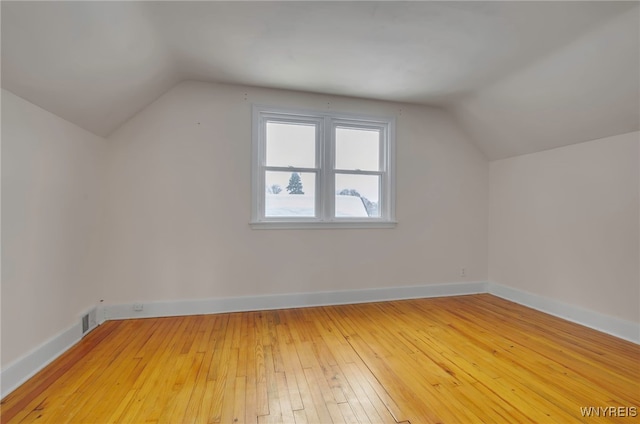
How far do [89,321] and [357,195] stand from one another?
10.2 ft

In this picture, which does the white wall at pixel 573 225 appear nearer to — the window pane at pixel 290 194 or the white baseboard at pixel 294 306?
the white baseboard at pixel 294 306

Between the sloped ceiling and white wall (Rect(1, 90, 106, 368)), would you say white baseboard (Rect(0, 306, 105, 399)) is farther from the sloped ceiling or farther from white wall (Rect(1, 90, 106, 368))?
the sloped ceiling

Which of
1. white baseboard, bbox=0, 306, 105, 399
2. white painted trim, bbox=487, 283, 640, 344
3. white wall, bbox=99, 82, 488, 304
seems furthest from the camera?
white wall, bbox=99, 82, 488, 304

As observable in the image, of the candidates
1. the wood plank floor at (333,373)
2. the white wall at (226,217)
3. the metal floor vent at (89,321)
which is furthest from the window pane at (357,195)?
the metal floor vent at (89,321)

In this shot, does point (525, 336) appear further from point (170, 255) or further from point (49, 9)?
point (49, 9)

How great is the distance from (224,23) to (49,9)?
101 cm

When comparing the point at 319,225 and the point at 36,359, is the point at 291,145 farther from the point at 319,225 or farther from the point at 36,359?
A: the point at 36,359

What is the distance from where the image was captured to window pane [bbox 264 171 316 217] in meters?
3.41

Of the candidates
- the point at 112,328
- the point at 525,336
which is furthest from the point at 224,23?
the point at 525,336

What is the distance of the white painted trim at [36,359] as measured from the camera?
176 centimetres

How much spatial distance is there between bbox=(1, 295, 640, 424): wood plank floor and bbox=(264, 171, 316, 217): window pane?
1.22m

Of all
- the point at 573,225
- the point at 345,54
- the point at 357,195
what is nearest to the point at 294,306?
the point at 357,195

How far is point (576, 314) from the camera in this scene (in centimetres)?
297

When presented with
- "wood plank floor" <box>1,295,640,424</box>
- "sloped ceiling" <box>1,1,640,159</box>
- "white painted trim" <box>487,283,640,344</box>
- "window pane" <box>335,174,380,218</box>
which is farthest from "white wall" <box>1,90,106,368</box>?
"white painted trim" <box>487,283,640,344</box>
